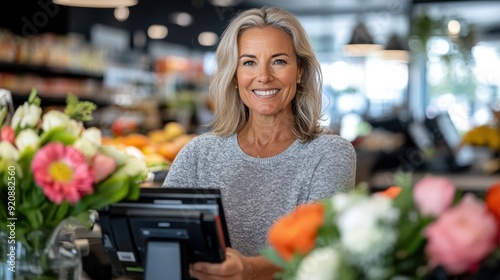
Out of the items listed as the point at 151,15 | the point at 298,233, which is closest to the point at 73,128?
the point at 298,233

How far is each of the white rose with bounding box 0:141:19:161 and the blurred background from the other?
2.56 metres

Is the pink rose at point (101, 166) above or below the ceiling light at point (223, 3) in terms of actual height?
below

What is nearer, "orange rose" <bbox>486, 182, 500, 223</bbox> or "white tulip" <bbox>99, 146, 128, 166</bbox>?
"orange rose" <bbox>486, 182, 500, 223</bbox>

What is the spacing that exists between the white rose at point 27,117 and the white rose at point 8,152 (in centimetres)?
10

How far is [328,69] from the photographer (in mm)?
18188

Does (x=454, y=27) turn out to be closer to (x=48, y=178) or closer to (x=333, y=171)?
(x=333, y=171)

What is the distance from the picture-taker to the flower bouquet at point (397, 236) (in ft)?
3.71

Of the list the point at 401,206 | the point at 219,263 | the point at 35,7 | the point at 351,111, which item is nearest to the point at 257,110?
the point at 219,263

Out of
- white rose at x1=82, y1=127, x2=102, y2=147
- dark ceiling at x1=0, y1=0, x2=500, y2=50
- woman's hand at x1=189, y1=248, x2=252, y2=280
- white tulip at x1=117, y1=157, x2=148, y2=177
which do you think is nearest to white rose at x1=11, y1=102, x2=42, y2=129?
white rose at x1=82, y1=127, x2=102, y2=147

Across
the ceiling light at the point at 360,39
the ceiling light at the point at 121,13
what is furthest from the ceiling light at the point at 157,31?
the ceiling light at the point at 360,39

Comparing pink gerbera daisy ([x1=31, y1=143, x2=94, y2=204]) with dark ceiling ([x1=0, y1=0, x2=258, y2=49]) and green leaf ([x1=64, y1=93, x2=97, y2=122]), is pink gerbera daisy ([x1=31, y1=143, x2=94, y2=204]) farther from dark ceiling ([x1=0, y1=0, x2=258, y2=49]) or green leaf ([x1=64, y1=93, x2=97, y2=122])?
dark ceiling ([x1=0, y1=0, x2=258, y2=49])

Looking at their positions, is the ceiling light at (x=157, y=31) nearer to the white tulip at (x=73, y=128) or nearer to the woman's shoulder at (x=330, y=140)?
the woman's shoulder at (x=330, y=140)

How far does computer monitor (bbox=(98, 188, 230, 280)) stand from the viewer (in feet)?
5.77

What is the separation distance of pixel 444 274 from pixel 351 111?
653 inches
